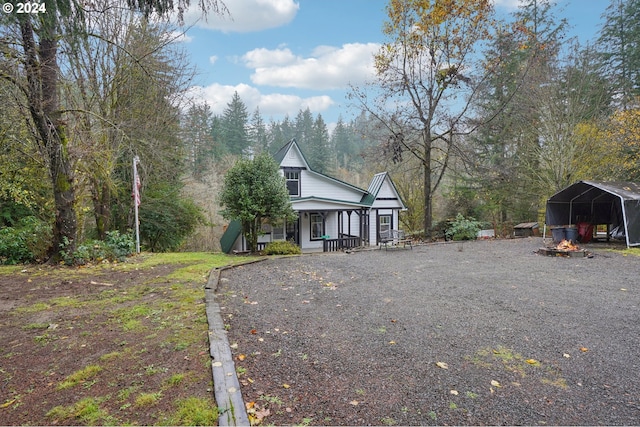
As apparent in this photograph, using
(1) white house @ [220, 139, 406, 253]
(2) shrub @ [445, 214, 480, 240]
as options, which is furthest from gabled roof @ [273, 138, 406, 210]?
(2) shrub @ [445, 214, 480, 240]

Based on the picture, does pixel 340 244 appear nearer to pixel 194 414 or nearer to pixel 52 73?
pixel 52 73

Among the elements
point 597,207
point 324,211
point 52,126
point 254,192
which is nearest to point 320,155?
point 324,211

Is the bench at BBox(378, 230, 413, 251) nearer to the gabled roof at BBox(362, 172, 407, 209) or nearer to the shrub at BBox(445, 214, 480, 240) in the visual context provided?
the shrub at BBox(445, 214, 480, 240)

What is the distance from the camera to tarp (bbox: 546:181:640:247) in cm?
1154

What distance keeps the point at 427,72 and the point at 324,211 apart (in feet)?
30.4

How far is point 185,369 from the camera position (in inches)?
114

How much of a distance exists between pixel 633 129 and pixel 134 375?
63.6ft

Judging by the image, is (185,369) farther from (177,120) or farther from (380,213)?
(380,213)

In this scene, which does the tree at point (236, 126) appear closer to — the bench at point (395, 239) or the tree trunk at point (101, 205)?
the tree trunk at point (101, 205)

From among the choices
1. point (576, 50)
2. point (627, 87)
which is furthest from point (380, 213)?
point (627, 87)

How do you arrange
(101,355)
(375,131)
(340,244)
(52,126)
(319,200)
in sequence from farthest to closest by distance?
(375,131), (340,244), (319,200), (52,126), (101,355)

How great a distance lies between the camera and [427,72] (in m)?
17.0

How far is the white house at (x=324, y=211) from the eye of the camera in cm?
1650

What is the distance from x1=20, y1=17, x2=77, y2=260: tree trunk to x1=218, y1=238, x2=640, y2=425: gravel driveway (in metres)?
4.71
